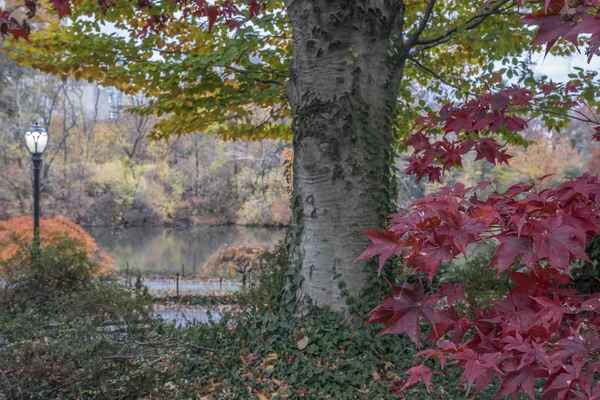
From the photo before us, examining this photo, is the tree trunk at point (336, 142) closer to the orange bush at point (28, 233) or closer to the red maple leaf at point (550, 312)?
the red maple leaf at point (550, 312)

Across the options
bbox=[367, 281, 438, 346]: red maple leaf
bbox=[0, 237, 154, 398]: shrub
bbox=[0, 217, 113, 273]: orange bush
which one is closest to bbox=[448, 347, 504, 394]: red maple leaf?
bbox=[367, 281, 438, 346]: red maple leaf

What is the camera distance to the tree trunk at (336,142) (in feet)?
11.4

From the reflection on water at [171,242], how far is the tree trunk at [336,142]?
604 inches

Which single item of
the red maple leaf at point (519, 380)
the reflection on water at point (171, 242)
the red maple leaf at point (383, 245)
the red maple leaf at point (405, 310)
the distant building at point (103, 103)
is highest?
the distant building at point (103, 103)

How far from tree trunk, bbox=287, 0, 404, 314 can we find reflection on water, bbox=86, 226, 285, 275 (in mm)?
15351

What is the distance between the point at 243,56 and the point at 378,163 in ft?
7.44

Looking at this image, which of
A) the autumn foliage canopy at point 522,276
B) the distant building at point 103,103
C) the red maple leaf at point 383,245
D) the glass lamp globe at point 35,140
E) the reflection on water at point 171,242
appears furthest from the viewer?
the distant building at point 103,103

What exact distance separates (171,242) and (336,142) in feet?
77.2

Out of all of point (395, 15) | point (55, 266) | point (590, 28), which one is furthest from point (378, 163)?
point (55, 266)

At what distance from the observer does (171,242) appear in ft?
84.6

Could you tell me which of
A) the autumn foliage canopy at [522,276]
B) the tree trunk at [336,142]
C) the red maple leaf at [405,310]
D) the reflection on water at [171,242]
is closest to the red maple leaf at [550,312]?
the autumn foliage canopy at [522,276]

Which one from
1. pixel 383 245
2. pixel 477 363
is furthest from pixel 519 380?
pixel 383 245

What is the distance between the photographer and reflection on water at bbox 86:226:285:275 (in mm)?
20188

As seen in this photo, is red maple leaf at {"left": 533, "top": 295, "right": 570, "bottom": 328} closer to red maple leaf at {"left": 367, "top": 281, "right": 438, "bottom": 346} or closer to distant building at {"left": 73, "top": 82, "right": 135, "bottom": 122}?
red maple leaf at {"left": 367, "top": 281, "right": 438, "bottom": 346}
